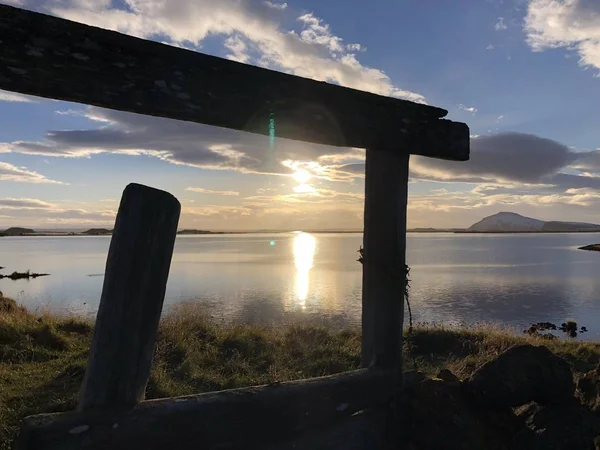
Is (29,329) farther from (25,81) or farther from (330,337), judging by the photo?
(25,81)

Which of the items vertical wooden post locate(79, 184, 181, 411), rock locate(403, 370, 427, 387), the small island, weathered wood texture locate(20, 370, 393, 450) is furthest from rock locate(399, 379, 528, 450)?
the small island

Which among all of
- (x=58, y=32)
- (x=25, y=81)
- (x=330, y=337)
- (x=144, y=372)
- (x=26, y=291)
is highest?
(x=58, y=32)

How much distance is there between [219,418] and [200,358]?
17.4 ft

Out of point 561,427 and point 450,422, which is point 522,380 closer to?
point 561,427

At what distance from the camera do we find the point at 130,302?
2.98m

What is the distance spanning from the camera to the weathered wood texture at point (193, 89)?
2.78 metres

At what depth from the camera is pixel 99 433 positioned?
274 cm

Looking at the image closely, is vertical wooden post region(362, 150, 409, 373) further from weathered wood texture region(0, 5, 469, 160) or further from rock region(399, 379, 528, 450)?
rock region(399, 379, 528, 450)

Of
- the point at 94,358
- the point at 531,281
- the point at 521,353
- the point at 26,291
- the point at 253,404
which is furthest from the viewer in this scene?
the point at 531,281

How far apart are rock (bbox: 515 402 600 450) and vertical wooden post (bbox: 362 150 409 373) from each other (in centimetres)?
115

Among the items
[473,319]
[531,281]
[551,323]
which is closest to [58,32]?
[473,319]

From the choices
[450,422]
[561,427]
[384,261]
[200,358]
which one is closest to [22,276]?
[200,358]

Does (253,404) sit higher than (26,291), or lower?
higher

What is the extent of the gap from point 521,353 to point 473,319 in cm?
2100
